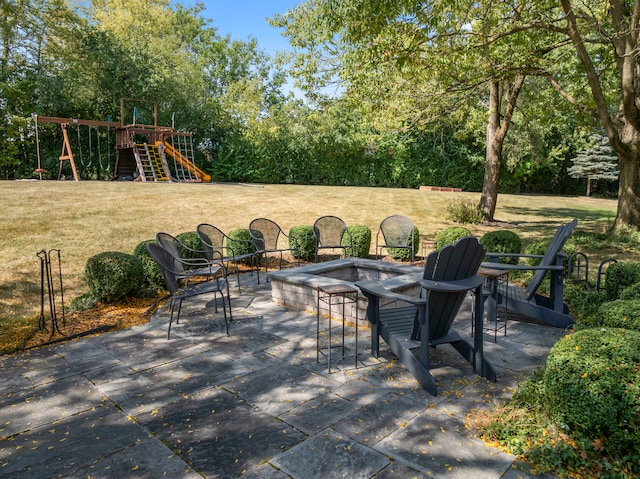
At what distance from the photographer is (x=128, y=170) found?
19.8 meters

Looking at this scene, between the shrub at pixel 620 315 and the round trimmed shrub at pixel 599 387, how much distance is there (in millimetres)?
460

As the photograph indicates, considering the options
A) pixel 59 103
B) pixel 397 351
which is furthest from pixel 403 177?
pixel 397 351

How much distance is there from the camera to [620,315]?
3.29m

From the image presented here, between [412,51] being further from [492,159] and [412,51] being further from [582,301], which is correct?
[492,159]

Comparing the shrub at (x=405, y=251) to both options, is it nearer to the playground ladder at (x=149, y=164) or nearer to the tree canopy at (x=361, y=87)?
the tree canopy at (x=361, y=87)

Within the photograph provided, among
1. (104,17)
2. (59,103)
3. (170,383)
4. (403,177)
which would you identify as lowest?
(170,383)

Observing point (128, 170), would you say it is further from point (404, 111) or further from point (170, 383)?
point (170, 383)

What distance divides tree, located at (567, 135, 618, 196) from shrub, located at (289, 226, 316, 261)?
2101 centimetres

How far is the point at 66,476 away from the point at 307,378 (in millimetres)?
1726

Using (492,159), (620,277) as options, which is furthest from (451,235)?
(492,159)

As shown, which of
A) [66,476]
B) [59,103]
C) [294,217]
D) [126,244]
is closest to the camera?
[66,476]

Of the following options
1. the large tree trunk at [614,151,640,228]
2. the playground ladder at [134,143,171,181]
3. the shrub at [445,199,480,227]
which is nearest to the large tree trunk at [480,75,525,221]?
the shrub at [445,199,480,227]

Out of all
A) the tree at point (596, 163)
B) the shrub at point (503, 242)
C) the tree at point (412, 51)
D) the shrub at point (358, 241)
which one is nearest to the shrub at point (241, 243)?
the shrub at point (358, 241)

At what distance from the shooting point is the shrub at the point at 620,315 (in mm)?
3170
